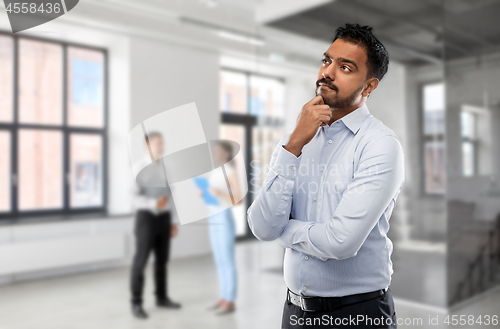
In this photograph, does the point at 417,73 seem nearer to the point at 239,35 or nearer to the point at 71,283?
the point at 239,35

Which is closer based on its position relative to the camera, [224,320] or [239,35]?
[224,320]

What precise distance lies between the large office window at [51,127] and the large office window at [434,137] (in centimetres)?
349

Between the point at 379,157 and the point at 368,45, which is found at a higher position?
the point at 368,45

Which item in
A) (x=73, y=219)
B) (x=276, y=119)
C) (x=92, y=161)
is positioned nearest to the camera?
(x=276, y=119)

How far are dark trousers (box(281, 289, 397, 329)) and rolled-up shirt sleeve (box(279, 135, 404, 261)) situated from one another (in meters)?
0.17

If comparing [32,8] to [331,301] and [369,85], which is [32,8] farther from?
[331,301]

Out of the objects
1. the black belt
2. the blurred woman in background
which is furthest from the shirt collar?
the blurred woman in background

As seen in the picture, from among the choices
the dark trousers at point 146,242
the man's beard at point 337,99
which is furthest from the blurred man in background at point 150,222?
the man's beard at point 337,99

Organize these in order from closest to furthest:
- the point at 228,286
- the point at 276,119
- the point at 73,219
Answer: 1. the point at 228,286
2. the point at 276,119
3. the point at 73,219

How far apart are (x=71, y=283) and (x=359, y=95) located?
3.70 m

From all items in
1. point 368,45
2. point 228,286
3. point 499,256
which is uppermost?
point 368,45

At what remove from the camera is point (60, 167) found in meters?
4.49

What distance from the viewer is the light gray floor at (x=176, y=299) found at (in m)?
2.86

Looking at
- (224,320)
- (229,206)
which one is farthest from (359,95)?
(224,320)
